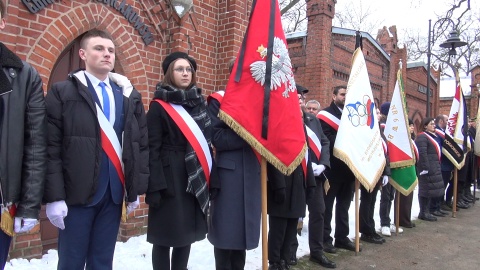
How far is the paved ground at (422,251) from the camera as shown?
15.7 feet

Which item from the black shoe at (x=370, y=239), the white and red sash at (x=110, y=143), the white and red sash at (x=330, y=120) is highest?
the white and red sash at (x=330, y=120)

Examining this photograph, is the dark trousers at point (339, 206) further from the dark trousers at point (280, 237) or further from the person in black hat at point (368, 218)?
the dark trousers at point (280, 237)

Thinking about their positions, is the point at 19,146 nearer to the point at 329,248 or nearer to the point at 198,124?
the point at 198,124

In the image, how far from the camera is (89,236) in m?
2.57

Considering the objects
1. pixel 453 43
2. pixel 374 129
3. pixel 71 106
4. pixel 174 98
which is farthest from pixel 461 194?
pixel 71 106

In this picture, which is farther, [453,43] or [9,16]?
[453,43]

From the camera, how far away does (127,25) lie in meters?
4.77

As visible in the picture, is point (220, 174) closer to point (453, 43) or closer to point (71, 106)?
point (71, 106)

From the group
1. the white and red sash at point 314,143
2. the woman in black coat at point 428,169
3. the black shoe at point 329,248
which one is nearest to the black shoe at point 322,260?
the black shoe at point 329,248

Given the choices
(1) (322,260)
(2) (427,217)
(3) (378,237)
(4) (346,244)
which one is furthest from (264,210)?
(2) (427,217)

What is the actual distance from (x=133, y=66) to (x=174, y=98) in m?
2.06

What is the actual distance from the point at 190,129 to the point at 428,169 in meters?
5.90

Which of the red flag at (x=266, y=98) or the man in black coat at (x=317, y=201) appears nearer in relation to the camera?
the red flag at (x=266, y=98)

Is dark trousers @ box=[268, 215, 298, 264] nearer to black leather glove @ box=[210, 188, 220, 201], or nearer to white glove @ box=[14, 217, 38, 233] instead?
black leather glove @ box=[210, 188, 220, 201]
